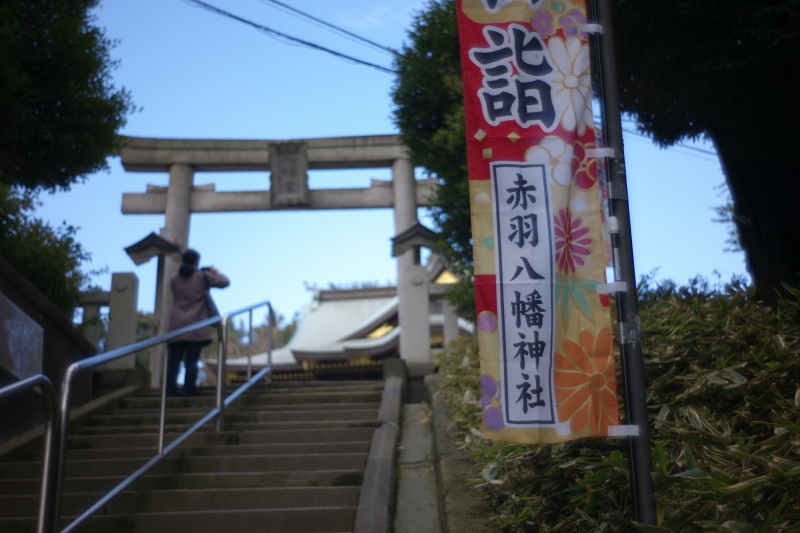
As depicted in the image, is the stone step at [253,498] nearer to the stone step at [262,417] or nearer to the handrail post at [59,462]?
the handrail post at [59,462]

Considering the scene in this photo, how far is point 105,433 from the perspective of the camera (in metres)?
6.20

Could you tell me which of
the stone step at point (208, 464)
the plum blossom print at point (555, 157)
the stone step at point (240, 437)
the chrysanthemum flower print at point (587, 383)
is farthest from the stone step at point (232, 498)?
the plum blossom print at point (555, 157)

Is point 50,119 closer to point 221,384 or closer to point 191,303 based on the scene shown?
point 191,303

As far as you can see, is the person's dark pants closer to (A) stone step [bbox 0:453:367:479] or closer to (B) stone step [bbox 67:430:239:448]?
(B) stone step [bbox 67:430:239:448]

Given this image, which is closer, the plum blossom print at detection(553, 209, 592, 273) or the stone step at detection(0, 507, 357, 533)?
the plum blossom print at detection(553, 209, 592, 273)

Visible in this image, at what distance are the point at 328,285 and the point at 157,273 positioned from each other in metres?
17.8

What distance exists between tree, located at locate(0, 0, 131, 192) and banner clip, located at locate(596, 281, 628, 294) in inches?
278

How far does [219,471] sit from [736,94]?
4.14m

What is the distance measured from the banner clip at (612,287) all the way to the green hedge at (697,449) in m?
0.60

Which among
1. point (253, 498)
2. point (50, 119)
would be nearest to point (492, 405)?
point (253, 498)

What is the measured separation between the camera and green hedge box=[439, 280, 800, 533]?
241 cm

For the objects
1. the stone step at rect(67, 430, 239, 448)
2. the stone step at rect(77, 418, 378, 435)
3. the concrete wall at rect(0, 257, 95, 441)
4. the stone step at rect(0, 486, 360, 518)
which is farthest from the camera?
the stone step at rect(77, 418, 378, 435)

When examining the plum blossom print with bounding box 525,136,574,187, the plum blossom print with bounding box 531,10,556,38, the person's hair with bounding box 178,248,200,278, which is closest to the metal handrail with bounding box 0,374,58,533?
the plum blossom print with bounding box 525,136,574,187

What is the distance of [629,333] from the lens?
Answer: 266cm
